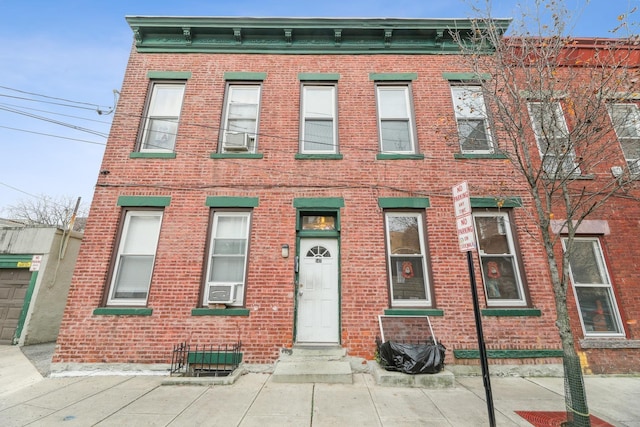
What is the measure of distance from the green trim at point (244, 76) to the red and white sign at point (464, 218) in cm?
598

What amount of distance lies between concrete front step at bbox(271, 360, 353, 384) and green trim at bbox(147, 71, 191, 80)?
7.36 m

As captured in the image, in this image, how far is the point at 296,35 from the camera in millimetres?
7863

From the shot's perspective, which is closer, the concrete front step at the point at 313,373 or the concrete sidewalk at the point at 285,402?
the concrete sidewalk at the point at 285,402

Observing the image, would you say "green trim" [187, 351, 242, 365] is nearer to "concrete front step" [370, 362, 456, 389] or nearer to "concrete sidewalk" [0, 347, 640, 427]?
"concrete sidewalk" [0, 347, 640, 427]

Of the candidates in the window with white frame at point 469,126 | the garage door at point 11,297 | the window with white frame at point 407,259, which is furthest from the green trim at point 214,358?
the garage door at point 11,297

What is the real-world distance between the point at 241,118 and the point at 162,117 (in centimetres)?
200

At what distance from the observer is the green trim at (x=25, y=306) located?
855 cm

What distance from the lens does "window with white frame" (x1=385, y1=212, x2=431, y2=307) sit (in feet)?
20.4

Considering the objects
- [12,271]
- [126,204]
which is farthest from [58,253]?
[126,204]

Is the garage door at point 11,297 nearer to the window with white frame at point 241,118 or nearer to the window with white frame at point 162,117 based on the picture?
the window with white frame at point 162,117

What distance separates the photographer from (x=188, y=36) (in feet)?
25.3

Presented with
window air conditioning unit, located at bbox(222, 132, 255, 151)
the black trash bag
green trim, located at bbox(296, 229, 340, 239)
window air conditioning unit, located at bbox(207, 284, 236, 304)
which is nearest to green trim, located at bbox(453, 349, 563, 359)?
the black trash bag

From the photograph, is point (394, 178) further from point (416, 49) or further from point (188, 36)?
point (188, 36)

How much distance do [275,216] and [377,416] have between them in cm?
416
